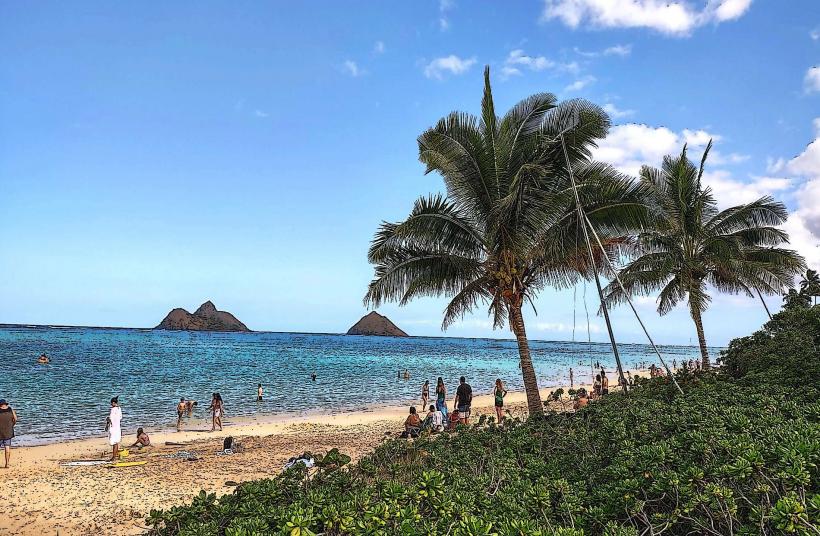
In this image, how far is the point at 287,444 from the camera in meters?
14.7

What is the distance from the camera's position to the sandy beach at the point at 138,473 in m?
8.27

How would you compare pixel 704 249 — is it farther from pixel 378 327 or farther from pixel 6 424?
pixel 378 327

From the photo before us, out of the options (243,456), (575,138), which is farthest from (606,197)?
(243,456)

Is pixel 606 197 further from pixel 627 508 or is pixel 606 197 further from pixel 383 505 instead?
pixel 383 505

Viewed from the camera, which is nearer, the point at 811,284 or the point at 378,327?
the point at 811,284

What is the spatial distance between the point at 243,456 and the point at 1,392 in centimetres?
2147

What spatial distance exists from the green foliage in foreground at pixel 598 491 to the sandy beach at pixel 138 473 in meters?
4.86

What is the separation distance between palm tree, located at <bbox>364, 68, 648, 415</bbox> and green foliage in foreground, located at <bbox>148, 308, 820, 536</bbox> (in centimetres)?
504

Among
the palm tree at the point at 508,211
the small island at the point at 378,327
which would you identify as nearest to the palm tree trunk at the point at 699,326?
the palm tree at the point at 508,211

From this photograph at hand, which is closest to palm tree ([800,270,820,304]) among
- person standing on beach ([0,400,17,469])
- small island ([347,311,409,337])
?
person standing on beach ([0,400,17,469])

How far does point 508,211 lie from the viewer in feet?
32.7

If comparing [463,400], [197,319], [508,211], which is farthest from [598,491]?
[197,319]

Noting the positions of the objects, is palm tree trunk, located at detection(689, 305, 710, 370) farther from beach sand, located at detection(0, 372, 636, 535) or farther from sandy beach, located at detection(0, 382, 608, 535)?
beach sand, located at detection(0, 372, 636, 535)

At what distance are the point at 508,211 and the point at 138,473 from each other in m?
9.72
